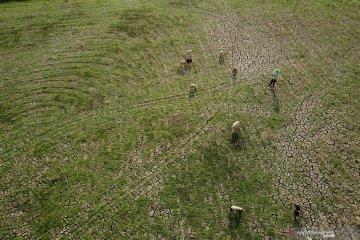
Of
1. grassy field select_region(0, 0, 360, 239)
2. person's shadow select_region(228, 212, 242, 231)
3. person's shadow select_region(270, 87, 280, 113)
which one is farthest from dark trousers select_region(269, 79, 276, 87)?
person's shadow select_region(228, 212, 242, 231)

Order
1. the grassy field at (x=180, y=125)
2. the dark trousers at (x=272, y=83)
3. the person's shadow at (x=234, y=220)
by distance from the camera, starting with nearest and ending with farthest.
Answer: the person's shadow at (x=234, y=220) → the grassy field at (x=180, y=125) → the dark trousers at (x=272, y=83)

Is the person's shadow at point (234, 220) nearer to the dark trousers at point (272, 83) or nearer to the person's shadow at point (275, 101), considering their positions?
the person's shadow at point (275, 101)

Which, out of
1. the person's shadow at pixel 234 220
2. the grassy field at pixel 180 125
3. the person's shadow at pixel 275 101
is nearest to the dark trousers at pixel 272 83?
the person's shadow at pixel 275 101

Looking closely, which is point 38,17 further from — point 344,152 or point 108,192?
point 344,152

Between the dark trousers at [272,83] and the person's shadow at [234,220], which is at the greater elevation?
the dark trousers at [272,83]

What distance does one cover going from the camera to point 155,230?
23.9 meters

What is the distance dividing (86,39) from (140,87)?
13.9 metres

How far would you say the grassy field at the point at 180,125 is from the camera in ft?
81.1

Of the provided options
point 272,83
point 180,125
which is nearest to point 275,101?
point 272,83

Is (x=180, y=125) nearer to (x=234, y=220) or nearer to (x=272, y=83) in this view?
(x=234, y=220)

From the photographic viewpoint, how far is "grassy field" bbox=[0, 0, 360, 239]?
974 inches

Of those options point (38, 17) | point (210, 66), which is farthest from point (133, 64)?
point (38, 17)

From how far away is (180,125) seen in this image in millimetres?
31125

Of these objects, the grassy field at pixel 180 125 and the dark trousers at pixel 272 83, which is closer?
the grassy field at pixel 180 125
